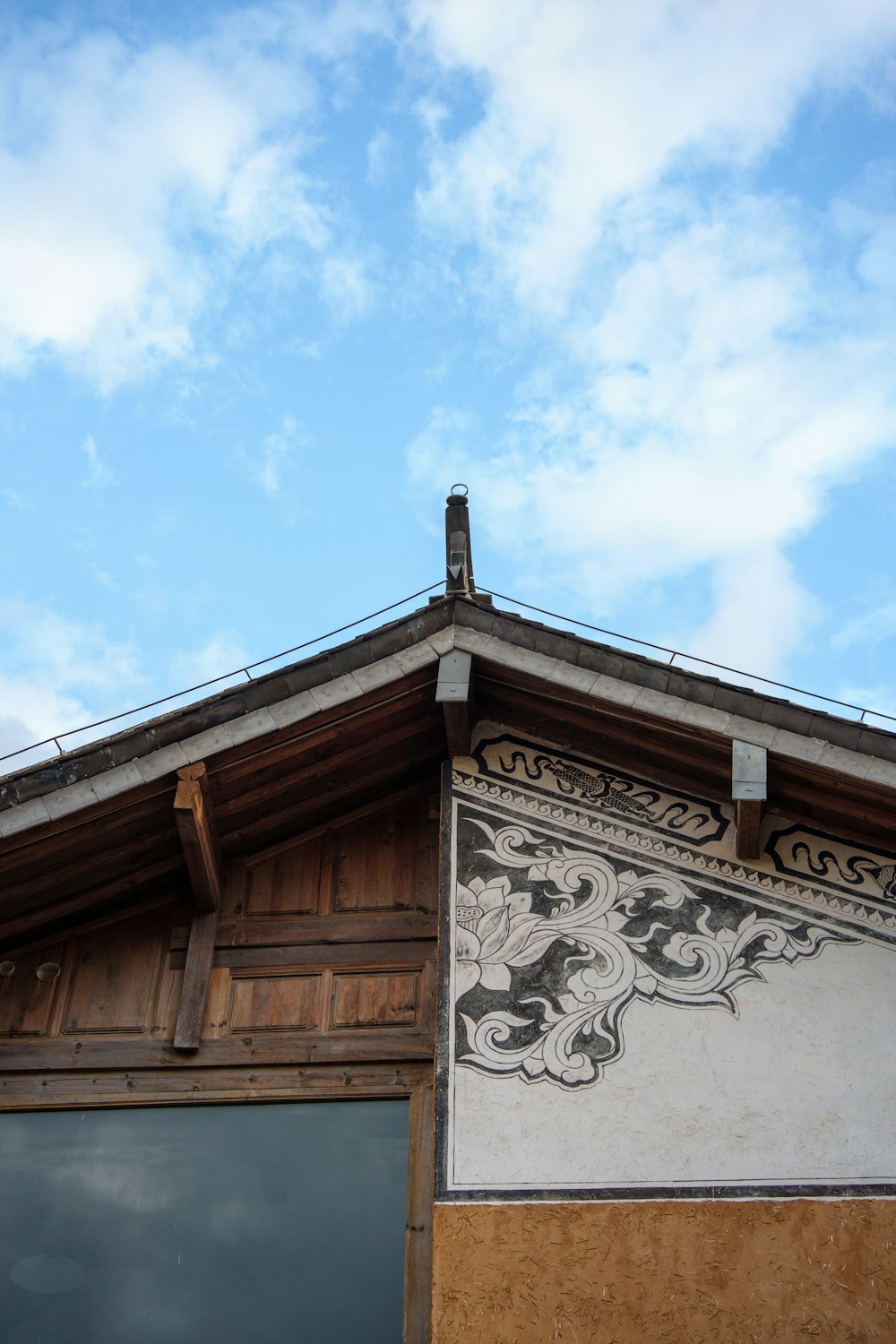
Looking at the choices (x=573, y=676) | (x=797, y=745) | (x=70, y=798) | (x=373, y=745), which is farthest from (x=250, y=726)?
(x=797, y=745)

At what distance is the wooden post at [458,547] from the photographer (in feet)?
23.9

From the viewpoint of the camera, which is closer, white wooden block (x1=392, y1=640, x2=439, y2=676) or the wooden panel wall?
the wooden panel wall

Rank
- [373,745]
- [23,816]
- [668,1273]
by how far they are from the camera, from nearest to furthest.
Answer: [668,1273]
[23,816]
[373,745]

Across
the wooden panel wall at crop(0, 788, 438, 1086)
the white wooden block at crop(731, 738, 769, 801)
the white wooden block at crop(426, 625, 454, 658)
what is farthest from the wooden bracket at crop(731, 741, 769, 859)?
the wooden panel wall at crop(0, 788, 438, 1086)

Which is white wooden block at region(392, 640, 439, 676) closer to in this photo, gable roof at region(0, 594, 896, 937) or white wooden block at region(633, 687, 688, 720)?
gable roof at region(0, 594, 896, 937)

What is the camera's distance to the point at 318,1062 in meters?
6.59

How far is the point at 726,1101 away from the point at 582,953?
0.97m

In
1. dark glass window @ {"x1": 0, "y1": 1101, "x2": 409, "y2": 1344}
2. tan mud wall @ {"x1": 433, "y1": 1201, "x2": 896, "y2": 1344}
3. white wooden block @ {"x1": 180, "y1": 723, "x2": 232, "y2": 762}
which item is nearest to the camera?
tan mud wall @ {"x1": 433, "y1": 1201, "x2": 896, "y2": 1344}

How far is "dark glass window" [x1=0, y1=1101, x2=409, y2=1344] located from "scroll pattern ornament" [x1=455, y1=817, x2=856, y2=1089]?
718 mm

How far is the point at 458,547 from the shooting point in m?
7.45

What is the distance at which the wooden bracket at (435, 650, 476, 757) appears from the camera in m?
6.94

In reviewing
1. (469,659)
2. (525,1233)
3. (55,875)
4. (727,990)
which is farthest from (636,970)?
(55,875)

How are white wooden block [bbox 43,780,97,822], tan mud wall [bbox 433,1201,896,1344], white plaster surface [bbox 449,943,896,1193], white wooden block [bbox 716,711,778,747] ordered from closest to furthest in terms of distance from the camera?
tan mud wall [bbox 433,1201,896,1344] < white plaster surface [bbox 449,943,896,1193] < white wooden block [bbox 43,780,97,822] < white wooden block [bbox 716,711,778,747]

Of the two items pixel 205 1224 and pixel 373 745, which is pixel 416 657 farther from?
pixel 205 1224
